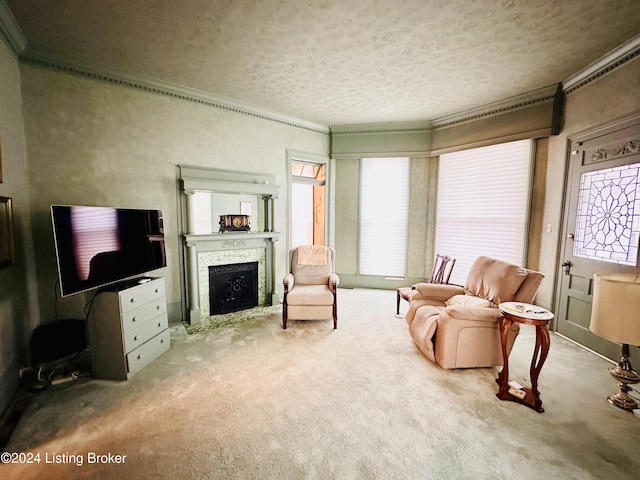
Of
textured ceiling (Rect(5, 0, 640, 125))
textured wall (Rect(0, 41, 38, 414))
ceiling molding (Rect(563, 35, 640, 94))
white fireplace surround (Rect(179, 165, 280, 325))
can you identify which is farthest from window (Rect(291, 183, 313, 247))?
ceiling molding (Rect(563, 35, 640, 94))

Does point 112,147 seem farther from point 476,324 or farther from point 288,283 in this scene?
point 476,324

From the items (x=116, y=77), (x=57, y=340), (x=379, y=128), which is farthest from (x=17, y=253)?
(x=379, y=128)

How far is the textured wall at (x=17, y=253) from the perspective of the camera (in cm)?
198

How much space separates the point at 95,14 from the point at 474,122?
14.7ft

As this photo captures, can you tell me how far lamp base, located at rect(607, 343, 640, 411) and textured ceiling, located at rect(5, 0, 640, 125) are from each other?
258cm

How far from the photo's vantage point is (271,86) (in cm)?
321

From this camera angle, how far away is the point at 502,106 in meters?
3.61

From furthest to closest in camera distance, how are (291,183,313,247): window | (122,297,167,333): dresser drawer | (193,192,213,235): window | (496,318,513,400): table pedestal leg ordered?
(291,183,313,247): window, (193,192,213,235): window, (122,297,167,333): dresser drawer, (496,318,513,400): table pedestal leg

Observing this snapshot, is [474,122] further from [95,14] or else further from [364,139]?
[95,14]

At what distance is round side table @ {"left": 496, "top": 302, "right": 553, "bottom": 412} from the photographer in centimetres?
192

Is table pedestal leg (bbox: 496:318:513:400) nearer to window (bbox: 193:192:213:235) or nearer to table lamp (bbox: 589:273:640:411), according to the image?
table lamp (bbox: 589:273:640:411)

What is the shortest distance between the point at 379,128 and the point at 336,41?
241cm

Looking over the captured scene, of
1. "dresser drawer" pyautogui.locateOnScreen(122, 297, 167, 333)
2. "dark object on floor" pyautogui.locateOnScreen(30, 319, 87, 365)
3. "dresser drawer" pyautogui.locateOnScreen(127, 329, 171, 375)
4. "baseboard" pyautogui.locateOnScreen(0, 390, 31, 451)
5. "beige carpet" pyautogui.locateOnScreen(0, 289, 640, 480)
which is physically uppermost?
"dresser drawer" pyautogui.locateOnScreen(122, 297, 167, 333)

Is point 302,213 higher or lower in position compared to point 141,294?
higher
